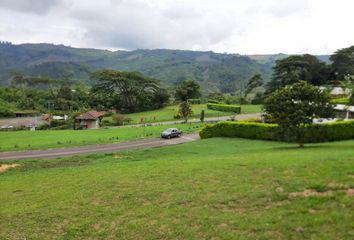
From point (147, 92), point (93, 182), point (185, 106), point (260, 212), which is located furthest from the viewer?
point (147, 92)

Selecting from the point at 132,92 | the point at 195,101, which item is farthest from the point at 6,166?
the point at 195,101

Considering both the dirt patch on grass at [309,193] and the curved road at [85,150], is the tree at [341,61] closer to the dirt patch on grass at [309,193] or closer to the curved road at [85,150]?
the curved road at [85,150]

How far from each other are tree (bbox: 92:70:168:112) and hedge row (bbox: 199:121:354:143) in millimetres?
62411

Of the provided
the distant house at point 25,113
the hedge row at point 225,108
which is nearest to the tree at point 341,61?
the hedge row at point 225,108

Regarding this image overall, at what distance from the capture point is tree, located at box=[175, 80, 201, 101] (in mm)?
107000

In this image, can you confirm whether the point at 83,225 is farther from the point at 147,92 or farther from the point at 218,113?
the point at 147,92

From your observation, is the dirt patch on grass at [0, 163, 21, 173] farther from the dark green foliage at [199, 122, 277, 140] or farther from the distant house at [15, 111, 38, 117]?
the distant house at [15, 111, 38, 117]

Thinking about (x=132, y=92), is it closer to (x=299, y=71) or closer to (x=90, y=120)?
(x=90, y=120)

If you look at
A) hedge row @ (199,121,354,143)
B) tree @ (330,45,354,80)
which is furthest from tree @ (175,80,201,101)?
hedge row @ (199,121,354,143)

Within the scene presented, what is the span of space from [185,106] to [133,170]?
176ft

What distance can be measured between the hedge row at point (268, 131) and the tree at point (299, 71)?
53002 mm

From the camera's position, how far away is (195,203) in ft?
→ 39.9

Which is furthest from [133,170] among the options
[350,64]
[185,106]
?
[350,64]

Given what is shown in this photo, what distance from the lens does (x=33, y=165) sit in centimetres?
A: 2645
